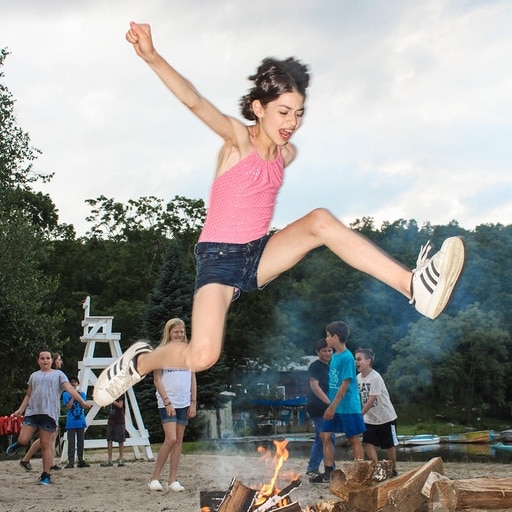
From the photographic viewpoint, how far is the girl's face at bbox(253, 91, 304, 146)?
4613 millimetres

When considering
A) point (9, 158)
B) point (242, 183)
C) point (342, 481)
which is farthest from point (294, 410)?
point (242, 183)

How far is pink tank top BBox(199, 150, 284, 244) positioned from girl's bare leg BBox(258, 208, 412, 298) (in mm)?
140

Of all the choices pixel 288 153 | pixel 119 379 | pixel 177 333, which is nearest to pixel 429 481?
pixel 119 379

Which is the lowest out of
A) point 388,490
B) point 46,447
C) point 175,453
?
point 388,490

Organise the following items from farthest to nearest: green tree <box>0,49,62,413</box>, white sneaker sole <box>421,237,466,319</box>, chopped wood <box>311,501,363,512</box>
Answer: green tree <box>0,49,62,413</box> < chopped wood <box>311,501,363,512</box> < white sneaker sole <box>421,237,466,319</box>

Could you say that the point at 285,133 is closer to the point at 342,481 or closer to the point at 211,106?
the point at 211,106

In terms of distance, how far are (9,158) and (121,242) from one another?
57.1ft

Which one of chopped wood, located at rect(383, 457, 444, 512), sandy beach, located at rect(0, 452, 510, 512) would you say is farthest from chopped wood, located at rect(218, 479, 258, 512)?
sandy beach, located at rect(0, 452, 510, 512)

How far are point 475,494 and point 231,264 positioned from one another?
2.05 m

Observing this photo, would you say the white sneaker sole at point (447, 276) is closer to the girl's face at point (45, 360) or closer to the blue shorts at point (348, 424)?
the blue shorts at point (348, 424)

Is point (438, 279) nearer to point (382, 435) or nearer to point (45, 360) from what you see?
point (382, 435)

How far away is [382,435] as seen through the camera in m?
10.1

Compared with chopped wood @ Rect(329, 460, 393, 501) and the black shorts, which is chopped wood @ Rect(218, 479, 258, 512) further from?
the black shorts

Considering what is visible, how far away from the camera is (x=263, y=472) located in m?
11.8
